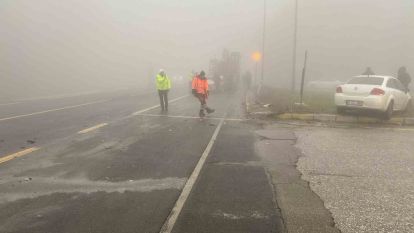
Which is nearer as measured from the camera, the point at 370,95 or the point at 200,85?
the point at 370,95

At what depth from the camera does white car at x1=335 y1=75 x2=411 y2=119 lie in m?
14.0

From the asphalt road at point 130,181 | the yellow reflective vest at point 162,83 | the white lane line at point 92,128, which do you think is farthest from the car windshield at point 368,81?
the white lane line at point 92,128

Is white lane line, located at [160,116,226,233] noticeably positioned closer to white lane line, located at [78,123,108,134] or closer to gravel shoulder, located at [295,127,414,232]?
gravel shoulder, located at [295,127,414,232]

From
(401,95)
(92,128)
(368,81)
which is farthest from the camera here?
(401,95)

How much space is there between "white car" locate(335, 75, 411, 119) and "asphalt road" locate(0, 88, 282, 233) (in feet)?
15.0

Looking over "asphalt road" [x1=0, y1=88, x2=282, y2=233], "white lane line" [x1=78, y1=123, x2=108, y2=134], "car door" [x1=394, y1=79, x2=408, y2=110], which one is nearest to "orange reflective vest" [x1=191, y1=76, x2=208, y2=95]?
"asphalt road" [x1=0, y1=88, x2=282, y2=233]

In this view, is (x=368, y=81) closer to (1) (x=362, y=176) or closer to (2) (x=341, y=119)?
(2) (x=341, y=119)

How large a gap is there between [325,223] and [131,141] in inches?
231

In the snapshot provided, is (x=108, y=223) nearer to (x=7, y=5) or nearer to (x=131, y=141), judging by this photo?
(x=131, y=141)

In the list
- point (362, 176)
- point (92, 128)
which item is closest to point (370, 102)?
point (362, 176)

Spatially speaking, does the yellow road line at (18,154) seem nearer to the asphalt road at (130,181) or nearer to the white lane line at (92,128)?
the asphalt road at (130,181)

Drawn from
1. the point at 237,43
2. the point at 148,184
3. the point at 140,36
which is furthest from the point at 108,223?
the point at 237,43

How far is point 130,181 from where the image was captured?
6.48 meters

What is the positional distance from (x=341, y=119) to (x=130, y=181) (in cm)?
982
